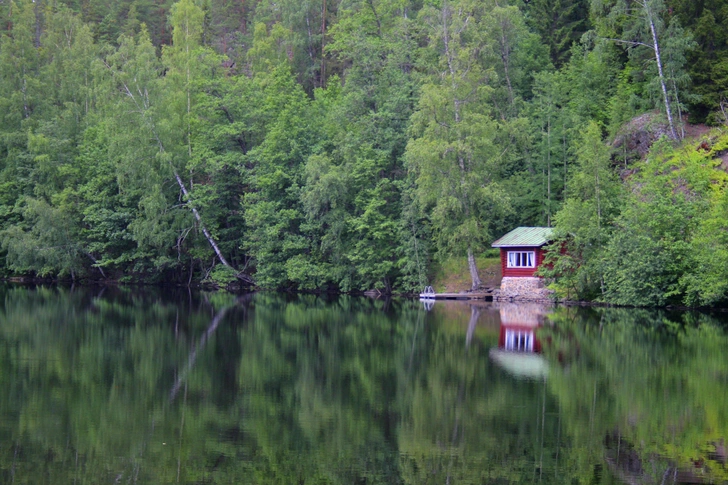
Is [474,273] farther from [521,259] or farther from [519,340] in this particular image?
[519,340]

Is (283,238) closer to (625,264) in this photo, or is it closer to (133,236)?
(133,236)

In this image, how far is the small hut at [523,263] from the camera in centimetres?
4500

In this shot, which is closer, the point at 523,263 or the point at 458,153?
the point at 458,153

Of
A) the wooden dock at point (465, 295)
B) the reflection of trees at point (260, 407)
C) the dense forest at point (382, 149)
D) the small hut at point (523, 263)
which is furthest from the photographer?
the wooden dock at point (465, 295)

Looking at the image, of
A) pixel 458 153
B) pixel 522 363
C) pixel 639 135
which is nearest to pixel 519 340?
pixel 522 363

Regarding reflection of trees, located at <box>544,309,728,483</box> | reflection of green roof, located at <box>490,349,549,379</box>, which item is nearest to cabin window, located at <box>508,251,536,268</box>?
reflection of trees, located at <box>544,309,728,483</box>

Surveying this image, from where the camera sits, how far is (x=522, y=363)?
72.7ft

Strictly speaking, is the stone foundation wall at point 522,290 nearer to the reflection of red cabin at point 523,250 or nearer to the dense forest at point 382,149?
the reflection of red cabin at point 523,250

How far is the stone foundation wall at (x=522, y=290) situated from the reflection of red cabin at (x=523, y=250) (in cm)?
54

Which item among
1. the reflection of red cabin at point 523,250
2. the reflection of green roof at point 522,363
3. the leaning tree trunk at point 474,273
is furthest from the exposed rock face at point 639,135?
the reflection of green roof at point 522,363

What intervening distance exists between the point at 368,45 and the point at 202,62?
1164 cm

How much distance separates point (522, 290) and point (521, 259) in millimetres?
1752

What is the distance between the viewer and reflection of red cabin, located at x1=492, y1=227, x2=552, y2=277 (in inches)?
1786

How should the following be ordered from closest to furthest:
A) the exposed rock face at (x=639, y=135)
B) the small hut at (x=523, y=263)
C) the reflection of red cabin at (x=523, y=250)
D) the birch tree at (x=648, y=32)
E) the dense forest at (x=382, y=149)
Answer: the dense forest at (x=382, y=149)
the small hut at (x=523, y=263)
the reflection of red cabin at (x=523, y=250)
the birch tree at (x=648, y=32)
the exposed rock face at (x=639, y=135)
